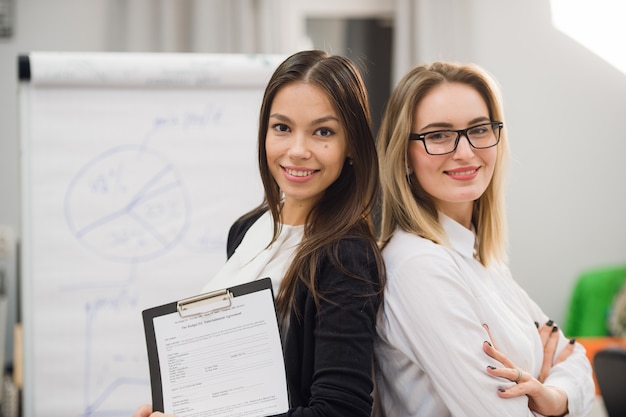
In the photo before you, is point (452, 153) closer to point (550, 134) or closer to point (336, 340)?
point (336, 340)

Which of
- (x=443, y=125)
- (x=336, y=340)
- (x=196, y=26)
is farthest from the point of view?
(x=196, y=26)

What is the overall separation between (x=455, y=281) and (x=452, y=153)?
26 centimetres

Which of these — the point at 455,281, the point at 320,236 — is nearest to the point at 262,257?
the point at 320,236

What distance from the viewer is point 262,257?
4.45 ft

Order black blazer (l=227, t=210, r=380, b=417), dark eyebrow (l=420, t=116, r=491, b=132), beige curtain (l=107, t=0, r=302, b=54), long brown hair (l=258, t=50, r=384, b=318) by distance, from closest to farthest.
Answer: black blazer (l=227, t=210, r=380, b=417) < long brown hair (l=258, t=50, r=384, b=318) < dark eyebrow (l=420, t=116, r=491, b=132) < beige curtain (l=107, t=0, r=302, b=54)

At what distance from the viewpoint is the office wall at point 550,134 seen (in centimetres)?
353

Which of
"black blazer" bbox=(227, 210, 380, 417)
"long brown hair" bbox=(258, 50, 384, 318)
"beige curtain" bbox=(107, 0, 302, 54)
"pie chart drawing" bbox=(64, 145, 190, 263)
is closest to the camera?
"black blazer" bbox=(227, 210, 380, 417)

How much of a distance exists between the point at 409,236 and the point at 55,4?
253 cm

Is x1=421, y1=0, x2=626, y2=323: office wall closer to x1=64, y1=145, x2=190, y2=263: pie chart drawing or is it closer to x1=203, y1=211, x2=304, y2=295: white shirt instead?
x1=64, y1=145, x2=190, y2=263: pie chart drawing

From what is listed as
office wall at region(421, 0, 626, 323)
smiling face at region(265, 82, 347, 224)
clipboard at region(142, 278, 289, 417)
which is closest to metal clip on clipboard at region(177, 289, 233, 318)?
clipboard at region(142, 278, 289, 417)

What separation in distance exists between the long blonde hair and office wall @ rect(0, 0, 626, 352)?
6.65 feet

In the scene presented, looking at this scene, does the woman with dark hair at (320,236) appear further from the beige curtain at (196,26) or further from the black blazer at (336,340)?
the beige curtain at (196,26)

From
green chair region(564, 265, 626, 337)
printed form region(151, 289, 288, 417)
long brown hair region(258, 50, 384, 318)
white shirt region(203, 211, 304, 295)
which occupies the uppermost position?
long brown hair region(258, 50, 384, 318)

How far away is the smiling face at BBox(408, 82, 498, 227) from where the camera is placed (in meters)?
1.37
